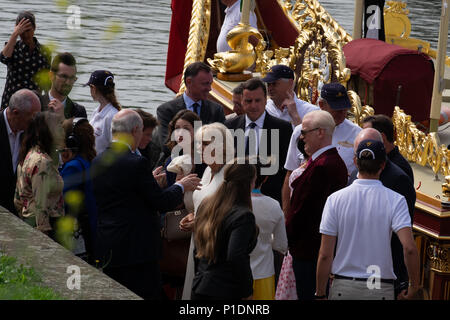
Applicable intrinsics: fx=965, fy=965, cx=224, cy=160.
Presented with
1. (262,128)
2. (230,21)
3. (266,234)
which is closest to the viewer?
(266,234)

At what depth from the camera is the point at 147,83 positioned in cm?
1759

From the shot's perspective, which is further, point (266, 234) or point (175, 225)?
point (175, 225)

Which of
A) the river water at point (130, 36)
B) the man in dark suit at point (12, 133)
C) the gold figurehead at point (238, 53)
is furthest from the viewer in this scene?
the river water at point (130, 36)

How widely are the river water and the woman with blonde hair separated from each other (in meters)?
7.95

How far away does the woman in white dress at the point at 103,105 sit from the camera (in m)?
7.02

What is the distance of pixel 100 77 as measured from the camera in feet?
22.9

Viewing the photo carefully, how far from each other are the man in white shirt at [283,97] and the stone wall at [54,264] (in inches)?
85.2

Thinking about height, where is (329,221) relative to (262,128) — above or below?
below

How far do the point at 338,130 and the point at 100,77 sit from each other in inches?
69.9

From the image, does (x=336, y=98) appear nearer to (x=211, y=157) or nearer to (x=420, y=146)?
(x=420, y=146)
